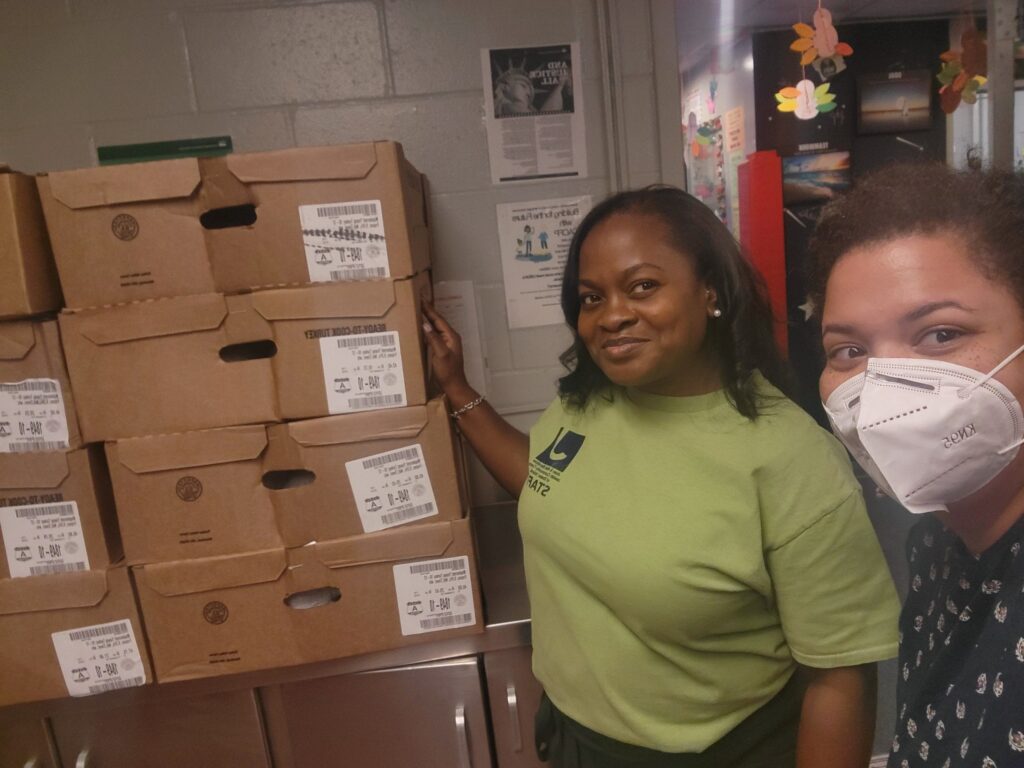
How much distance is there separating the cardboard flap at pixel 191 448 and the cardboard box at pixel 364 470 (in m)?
0.03

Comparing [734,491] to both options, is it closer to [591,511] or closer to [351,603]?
[591,511]

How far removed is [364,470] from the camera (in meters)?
1.15

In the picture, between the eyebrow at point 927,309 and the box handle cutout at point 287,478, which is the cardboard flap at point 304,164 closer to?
the box handle cutout at point 287,478

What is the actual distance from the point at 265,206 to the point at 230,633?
72 cm

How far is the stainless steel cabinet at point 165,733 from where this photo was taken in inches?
50.6

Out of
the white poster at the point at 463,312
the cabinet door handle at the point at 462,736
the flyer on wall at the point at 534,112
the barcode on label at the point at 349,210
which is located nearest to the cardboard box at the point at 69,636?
the cabinet door handle at the point at 462,736

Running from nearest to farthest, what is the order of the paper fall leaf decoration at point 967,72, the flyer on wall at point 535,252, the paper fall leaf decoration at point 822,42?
the flyer on wall at point 535,252, the paper fall leaf decoration at point 822,42, the paper fall leaf decoration at point 967,72

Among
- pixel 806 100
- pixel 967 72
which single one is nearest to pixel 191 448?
pixel 967 72

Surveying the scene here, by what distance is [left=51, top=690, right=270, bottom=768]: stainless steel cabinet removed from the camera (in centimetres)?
129

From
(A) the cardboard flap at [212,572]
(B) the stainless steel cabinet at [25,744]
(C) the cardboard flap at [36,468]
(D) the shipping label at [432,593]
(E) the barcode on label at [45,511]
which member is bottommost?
(B) the stainless steel cabinet at [25,744]

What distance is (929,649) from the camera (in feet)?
2.69

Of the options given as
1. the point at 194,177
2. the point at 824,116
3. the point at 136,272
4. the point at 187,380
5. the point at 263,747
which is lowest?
the point at 263,747

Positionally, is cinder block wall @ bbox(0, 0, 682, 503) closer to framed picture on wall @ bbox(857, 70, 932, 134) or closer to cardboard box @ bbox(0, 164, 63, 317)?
cardboard box @ bbox(0, 164, 63, 317)

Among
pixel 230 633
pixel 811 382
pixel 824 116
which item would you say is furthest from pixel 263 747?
pixel 824 116
